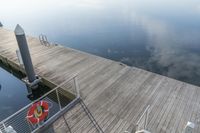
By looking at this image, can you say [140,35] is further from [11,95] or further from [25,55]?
[11,95]

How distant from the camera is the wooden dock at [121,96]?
6.07 metres

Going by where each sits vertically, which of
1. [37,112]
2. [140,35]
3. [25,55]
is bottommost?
[140,35]

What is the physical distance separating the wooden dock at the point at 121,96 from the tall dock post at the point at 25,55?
62cm

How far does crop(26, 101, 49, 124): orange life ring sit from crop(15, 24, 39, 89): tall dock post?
3.46 m

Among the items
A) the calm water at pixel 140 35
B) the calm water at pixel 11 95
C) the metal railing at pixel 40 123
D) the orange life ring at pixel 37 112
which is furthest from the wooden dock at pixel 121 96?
the calm water at pixel 140 35

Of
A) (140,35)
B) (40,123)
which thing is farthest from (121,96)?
(140,35)

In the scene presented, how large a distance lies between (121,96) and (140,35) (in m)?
12.0

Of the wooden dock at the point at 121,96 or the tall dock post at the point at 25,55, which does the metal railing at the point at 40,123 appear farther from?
the tall dock post at the point at 25,55

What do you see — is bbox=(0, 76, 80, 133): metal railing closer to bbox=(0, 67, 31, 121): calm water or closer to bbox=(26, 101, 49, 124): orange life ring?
bbox=(26, 101, 49, 124): orange life ring

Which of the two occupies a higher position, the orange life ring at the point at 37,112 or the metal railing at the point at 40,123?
the orange life ring at the point at 37,112

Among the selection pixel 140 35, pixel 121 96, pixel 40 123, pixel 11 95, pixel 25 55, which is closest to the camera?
pixel 40 123

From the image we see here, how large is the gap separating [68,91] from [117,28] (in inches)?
563

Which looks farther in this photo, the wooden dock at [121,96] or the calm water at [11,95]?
the calm water at [11,95]

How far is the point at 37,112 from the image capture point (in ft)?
18.9
